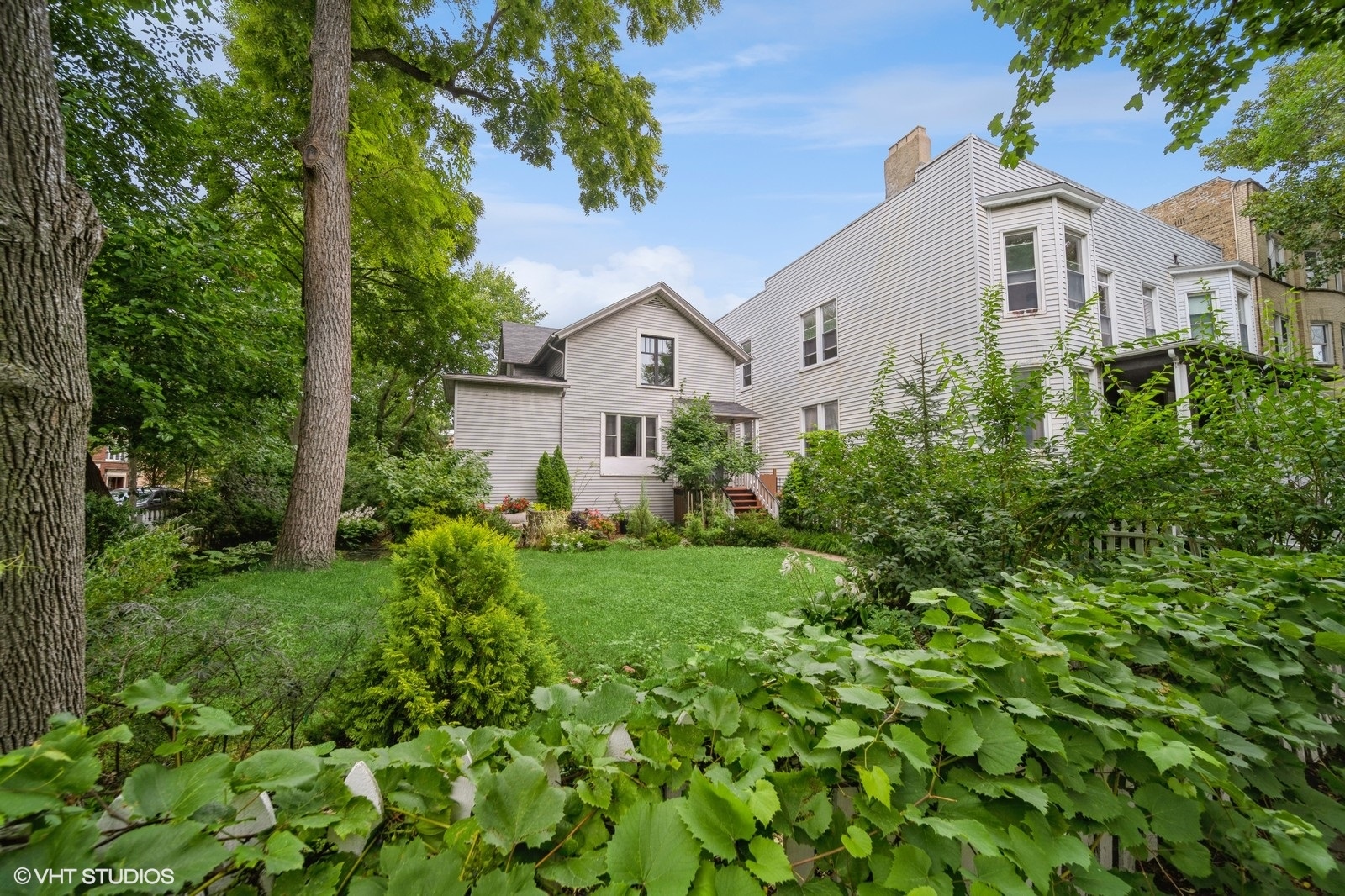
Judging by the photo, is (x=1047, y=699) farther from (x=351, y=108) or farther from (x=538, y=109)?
(x=351, y=108)

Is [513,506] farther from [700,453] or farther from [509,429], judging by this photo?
[700,453]

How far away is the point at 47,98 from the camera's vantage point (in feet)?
6.56

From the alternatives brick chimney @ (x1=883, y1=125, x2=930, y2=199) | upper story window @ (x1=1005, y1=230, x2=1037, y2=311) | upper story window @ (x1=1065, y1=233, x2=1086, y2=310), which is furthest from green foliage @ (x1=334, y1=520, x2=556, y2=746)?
brick chimney @ (x1=883, y1=125, x2=930, y2=199)

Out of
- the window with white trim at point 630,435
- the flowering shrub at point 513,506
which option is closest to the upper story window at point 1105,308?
the window with white trim at point 630,435

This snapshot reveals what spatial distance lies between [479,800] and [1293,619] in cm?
247

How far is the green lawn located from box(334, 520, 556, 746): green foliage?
0.31 metres

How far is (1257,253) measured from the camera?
644 inches

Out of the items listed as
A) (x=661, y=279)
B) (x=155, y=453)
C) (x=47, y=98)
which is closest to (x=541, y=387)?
(x=661, y=279)

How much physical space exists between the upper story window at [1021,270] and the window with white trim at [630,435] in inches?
383

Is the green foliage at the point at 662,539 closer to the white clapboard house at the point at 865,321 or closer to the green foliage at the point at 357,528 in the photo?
the white clapboard house at the point at 865,321

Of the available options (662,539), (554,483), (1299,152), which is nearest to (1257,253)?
(1299,152)

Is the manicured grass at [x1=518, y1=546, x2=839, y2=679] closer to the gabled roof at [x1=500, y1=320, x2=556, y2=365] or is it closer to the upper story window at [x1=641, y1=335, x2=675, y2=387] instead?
the upper story window at [x1=641, y1=335, x2=675, y2=387]

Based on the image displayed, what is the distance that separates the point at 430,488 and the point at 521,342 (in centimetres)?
778

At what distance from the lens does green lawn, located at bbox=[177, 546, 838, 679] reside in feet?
12.7
